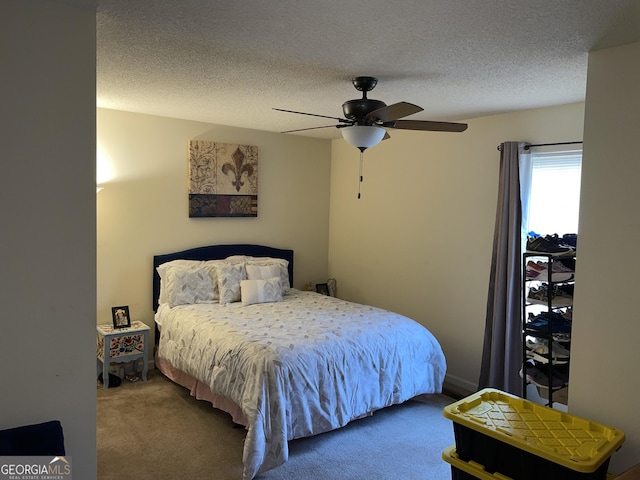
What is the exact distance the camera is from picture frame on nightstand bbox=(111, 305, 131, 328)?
4.22 m

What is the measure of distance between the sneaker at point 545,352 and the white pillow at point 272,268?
2545 mm

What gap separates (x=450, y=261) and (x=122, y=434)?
10.2 ft

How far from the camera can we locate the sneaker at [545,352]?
9.38 ft

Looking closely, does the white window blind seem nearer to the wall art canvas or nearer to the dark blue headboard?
the dark blue headboard

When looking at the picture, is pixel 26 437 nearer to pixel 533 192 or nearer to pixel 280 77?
pixel 280 77

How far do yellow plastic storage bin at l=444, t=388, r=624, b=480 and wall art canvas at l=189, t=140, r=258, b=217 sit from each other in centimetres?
331

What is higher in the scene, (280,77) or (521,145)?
(280,77)

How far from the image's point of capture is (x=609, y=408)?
234cm

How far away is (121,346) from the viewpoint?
13.5 feet

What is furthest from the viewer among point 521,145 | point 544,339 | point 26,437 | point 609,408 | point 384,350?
point 521,145

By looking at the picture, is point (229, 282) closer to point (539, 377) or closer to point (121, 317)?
point (121, 317)

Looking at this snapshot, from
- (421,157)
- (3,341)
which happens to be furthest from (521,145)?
(3,341)

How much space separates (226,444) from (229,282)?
165 cm

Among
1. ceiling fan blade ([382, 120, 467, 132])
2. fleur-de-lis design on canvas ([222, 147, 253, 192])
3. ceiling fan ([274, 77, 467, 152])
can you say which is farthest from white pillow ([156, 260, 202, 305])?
ceiling fan blade ([382, 120, 467, 132])
